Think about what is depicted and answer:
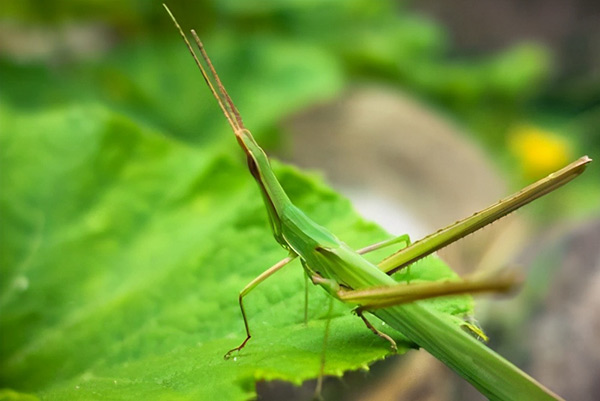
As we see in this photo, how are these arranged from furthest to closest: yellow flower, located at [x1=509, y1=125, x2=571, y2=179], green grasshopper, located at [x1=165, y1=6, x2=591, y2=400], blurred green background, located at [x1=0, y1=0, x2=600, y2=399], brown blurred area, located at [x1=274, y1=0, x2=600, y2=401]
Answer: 1. yellow flower, located at [x1=509, y1=125, x2=571, y2=179]
2. blurred green background, located at [x1=0, y1=0, x2=600, y2=399]
3. brown blurred area, located at [x1=274, y1=0, x2=600, y2=401]
4. green grasshopper, located at [x1=165, y1=6, x2=591, y2=400]

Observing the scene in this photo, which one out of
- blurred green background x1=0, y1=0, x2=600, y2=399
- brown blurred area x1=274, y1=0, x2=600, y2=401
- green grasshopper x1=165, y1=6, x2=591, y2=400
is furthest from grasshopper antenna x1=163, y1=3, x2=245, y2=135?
blurred green background x1=0, y1=0, x2=600, y2=399

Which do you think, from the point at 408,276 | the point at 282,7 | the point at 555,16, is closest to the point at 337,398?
the point at 408,276

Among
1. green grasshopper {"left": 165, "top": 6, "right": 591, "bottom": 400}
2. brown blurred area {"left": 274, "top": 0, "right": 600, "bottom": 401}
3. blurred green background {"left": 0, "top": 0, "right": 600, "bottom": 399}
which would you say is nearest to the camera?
green grasshopper {"left": 165, "top": 6, "right": 591, "bottom": 400}

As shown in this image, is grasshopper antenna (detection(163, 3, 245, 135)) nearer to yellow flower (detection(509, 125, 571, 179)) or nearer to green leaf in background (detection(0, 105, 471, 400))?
green leaf in background (detection(0, 105, 471, 400))

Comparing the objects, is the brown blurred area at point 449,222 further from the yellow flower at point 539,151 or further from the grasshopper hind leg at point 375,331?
the yellow flower at point 539,151

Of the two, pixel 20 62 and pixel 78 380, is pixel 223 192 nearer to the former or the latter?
pixel 78 380

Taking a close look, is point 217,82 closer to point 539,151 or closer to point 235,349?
point 235,349

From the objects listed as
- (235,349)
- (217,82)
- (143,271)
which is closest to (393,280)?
(235,349)
